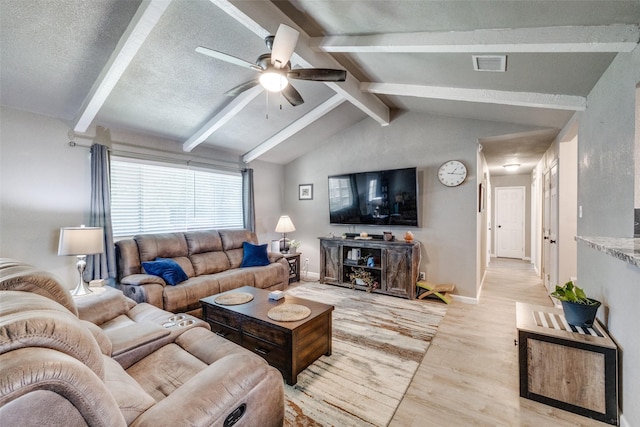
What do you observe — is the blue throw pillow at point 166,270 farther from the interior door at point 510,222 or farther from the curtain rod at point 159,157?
the interior door at point 510,222

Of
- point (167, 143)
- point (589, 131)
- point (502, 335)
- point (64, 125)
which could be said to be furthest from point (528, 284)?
point (64, 125)

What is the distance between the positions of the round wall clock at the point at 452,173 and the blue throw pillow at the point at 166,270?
13.0 ft

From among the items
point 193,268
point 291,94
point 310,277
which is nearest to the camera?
point 291,94

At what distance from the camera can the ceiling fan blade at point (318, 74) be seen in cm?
236

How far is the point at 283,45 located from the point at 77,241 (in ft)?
8.83

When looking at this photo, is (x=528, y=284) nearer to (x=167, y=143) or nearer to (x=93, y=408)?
(x=93, y=408)

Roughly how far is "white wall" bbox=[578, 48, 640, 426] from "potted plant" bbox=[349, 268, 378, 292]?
2.67 meters

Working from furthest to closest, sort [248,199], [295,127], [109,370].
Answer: [248,199], [295,127], [109,370]

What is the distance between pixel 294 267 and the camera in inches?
210

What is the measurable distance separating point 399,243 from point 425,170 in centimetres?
126

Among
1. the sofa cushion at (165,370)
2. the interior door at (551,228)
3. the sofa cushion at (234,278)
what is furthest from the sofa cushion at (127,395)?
the interior door at (551,228)

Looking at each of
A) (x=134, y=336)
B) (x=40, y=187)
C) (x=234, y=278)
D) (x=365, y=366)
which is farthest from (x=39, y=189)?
(x=365, y=366)

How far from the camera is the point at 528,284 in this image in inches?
201

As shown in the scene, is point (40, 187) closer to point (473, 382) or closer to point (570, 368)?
point (473, 382)
